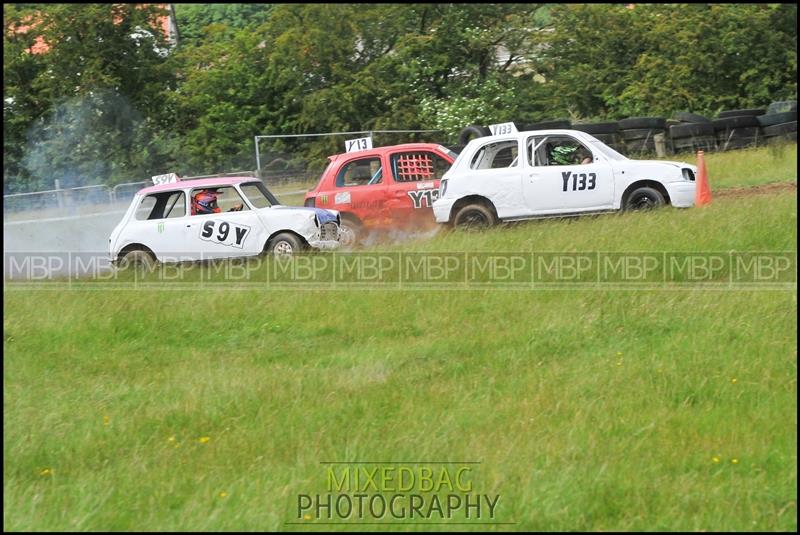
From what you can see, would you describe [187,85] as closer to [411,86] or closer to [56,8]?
[56,8]

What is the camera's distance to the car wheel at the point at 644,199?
13.9 m

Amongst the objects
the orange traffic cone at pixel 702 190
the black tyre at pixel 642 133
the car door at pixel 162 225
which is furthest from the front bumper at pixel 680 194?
the black tyre at pixel 642 133

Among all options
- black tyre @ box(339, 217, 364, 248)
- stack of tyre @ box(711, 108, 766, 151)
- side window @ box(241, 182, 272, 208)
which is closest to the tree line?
stack of tyre @ box(711, 108, 766, 151)

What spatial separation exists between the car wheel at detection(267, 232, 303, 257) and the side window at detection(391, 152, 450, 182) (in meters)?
2.51

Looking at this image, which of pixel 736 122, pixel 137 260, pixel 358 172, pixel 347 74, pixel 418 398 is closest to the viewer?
pixel 418 398

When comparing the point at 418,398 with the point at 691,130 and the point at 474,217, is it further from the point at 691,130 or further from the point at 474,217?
the point at 691,130

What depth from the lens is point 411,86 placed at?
92.1 ft

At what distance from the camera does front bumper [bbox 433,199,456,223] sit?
14.6m

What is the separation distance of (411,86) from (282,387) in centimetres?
2064

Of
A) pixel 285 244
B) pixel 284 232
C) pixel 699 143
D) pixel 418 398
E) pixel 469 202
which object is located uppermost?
pixel 699 143

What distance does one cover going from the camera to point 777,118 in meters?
21.5

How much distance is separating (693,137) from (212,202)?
1219 centimetres

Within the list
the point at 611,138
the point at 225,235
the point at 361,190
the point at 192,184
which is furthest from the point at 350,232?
the point at 611,138

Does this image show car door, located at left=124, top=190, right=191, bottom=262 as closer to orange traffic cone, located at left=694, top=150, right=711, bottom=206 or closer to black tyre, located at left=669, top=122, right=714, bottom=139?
orange traffic cone, located at left=694, top=150, right=711, bottom=206
